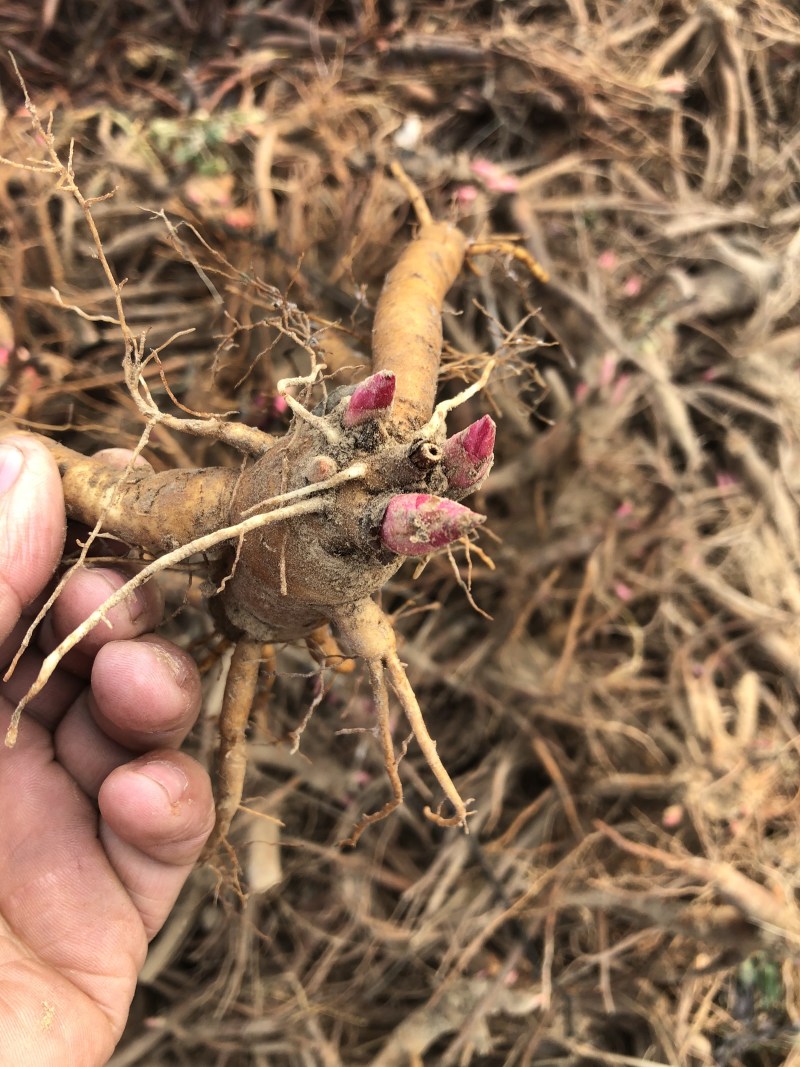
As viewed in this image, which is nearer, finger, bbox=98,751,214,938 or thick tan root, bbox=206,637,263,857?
finger, bbox=98,751,214,938

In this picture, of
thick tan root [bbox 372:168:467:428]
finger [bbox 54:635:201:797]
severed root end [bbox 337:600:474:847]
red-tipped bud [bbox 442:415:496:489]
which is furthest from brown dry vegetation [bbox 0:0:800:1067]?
red-tipped bud [bbox 442:415:496:489]

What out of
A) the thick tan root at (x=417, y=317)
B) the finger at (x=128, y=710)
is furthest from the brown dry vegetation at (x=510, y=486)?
the finger at (x=128, y=710)

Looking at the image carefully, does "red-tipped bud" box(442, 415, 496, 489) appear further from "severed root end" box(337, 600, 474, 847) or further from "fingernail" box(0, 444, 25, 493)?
"fingernail" box(0, 444, 25, 493)

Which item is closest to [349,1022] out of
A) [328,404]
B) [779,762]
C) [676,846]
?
[676,846]

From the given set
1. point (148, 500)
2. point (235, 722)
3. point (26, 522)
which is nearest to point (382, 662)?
point (235, 722)

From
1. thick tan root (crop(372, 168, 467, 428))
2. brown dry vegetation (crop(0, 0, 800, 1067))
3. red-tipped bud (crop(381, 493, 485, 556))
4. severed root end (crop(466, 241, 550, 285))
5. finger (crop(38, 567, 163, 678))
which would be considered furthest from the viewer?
brown dry vegetation (crop(0, 0, 800, 1067))

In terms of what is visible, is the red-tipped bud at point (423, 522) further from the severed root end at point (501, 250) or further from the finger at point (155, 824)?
the severed root end at point (501, 250)

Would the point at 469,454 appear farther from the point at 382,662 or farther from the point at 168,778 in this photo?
the point at 168,778
